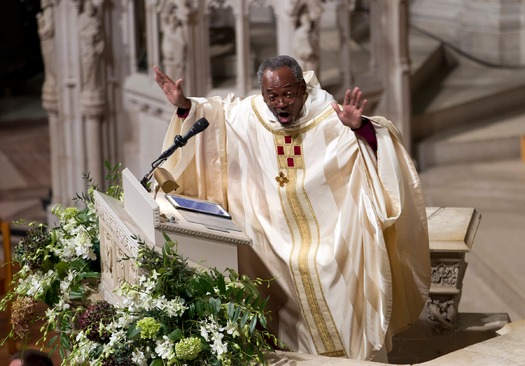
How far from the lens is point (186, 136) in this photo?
6.22m

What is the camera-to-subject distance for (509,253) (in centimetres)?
982

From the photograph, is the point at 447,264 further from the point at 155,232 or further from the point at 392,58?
the point at 392,58

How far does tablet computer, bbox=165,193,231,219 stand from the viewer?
20.4 feet

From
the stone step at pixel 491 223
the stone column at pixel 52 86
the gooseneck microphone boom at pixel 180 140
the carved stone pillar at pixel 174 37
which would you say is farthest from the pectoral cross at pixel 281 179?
the stone column at pixel 52 86

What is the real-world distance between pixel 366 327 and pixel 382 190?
23.6 inches

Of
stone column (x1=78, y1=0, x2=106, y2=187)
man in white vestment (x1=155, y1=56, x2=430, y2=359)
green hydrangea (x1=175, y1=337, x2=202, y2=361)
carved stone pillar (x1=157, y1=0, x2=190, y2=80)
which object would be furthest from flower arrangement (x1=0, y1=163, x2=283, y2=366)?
stone column (x1=78, y1=0, x2=106, y2=187)

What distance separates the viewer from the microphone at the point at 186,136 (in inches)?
242

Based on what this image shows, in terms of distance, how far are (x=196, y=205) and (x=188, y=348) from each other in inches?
39.6

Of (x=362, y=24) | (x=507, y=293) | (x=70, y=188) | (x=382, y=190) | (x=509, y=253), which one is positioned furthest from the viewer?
(x=362, y=24)

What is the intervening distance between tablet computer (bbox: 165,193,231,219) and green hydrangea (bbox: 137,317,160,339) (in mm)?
768

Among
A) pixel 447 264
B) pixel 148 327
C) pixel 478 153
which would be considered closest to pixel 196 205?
pixel 148 327

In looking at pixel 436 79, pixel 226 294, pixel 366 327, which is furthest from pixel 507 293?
pixel 436 79

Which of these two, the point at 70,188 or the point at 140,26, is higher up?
the point at 140,26

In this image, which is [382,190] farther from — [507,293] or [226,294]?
[507,293]
